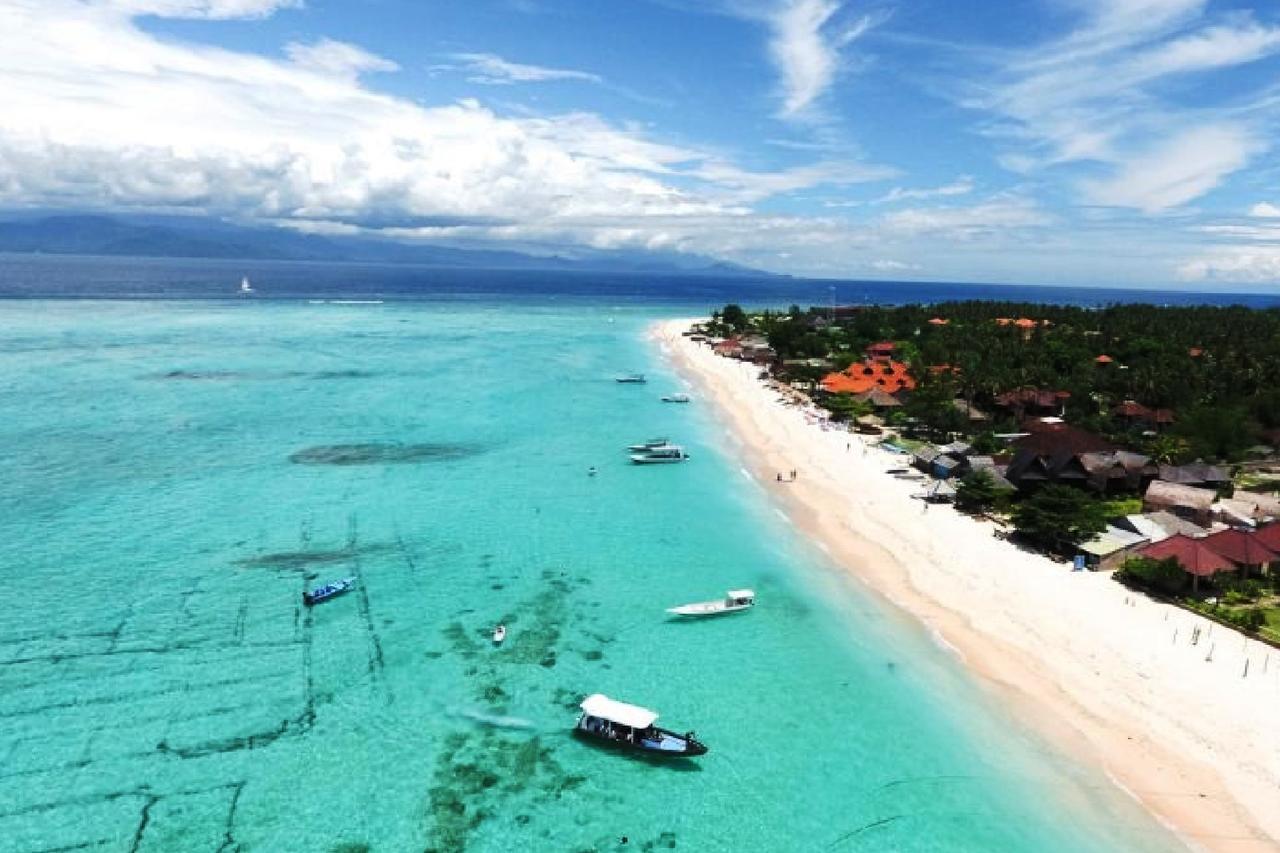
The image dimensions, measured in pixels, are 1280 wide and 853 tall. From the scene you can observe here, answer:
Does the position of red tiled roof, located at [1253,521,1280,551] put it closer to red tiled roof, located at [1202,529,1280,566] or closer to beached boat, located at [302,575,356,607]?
red tiled roof, located at [1202,529,1280,566]

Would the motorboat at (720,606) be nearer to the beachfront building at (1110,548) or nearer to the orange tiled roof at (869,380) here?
the beachfront building at (1110,548)

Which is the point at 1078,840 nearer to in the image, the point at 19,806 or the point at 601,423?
the point at 19,806

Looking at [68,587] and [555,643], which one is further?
[68,587]

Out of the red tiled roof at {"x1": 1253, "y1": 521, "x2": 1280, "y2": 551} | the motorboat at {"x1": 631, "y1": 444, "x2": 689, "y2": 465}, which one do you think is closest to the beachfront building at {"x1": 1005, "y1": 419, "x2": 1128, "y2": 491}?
the red tiled roof at {"x1": 1253, "y1": 521, "x2": 1280, "y2": 551}

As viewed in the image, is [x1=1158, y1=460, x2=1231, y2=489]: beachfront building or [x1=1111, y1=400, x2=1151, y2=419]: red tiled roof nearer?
[x1=1158, y1=460, x2=1231, y2=489]: beachfront building

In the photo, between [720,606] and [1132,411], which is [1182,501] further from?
[720,606]

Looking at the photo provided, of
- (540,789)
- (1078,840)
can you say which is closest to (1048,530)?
(1078,840)
